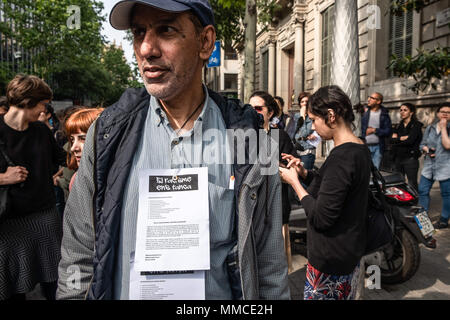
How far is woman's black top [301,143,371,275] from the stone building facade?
600 cm

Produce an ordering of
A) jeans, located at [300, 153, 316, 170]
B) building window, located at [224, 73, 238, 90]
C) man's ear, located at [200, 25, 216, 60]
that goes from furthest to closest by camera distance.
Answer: building window, located at [224, 73, 238, 90]
jeans, located at [300, 153, 316, 170]
man's ear, located at [200, 25, 216, 60]

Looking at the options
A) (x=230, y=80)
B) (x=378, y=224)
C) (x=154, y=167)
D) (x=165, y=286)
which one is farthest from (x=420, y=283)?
(x=230, y=80)

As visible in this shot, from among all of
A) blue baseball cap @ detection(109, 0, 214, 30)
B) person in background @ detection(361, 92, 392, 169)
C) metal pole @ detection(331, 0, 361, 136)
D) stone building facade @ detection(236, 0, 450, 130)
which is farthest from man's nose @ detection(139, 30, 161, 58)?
person in background @ detection(361, 92, 392, 169)

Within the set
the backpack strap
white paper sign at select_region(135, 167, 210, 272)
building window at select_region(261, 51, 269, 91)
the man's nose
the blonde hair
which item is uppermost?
building window at select_region(261, 51, 269, 91)

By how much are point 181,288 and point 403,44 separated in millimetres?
10581

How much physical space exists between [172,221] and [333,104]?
142cm

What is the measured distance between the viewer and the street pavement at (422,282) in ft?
11.8

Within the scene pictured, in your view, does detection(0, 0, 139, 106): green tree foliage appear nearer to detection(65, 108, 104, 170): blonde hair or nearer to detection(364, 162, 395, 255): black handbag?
detection(65, 108, 104, 170): blonde hair

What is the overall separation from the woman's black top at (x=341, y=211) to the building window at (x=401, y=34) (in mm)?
8896

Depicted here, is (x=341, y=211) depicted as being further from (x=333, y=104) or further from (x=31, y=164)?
(x=31, y=164)

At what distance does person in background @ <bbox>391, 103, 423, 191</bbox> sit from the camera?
22.5 ft

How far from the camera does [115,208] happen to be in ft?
4.51
